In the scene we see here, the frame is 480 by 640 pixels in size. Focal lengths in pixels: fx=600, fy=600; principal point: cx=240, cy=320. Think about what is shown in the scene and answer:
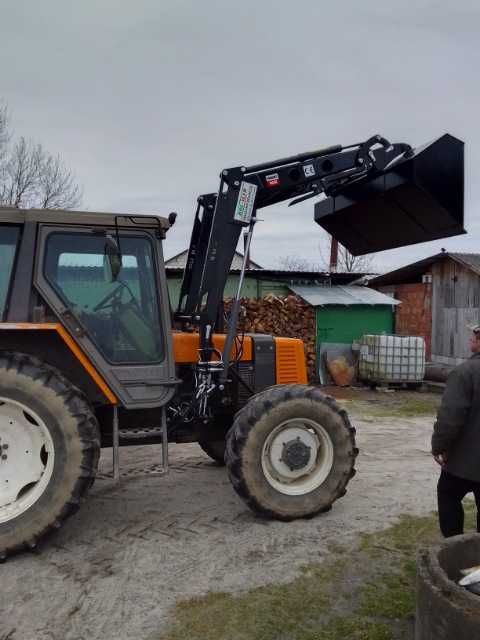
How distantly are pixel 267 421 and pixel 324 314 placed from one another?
10169mm

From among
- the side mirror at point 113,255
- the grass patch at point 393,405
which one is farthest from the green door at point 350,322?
the side mirror at point 113,255

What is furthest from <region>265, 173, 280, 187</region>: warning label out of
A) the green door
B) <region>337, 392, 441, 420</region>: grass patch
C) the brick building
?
the brick building

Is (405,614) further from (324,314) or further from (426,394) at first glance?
(324,314)

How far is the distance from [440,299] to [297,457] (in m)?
15.0

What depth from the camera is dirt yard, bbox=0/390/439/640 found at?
3428mm

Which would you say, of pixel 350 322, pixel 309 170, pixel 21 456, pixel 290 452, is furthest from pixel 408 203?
pixel 350 322

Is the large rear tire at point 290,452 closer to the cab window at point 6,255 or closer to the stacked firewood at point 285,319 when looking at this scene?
the cab window at point 6,255

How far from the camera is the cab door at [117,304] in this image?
448cm

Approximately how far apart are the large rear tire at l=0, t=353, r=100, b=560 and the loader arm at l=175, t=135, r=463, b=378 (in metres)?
1.30

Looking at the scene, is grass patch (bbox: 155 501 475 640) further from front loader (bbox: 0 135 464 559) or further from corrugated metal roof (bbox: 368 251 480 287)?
corrugated metal roof (bbox: 368 251 480 287)

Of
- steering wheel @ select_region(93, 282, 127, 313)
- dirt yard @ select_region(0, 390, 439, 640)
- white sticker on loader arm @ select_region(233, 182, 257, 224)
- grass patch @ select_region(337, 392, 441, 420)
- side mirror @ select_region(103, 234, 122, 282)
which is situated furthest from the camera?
grass patch @ select_region(337, 392, 441, 420)

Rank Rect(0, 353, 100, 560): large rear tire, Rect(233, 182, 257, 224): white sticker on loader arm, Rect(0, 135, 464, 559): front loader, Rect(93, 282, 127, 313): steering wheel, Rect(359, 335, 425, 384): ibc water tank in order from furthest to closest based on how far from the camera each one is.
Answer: Rect(359, 335, 425, 384): ibc water tank
Rect(233, 182, 257, 224): white sticker on loader arm
Rect(93, 282, 127, 313): steering wheel
Rect(0, 135, 464, 559): front loader
Rect(0, 353, 100, 560): large rear tire

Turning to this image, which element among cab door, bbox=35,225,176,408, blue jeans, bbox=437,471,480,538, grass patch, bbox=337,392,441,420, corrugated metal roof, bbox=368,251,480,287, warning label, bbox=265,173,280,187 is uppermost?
corrugated metal roof, bbox=368,251,480,287

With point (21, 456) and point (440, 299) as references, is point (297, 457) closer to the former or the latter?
point (21, 456)
